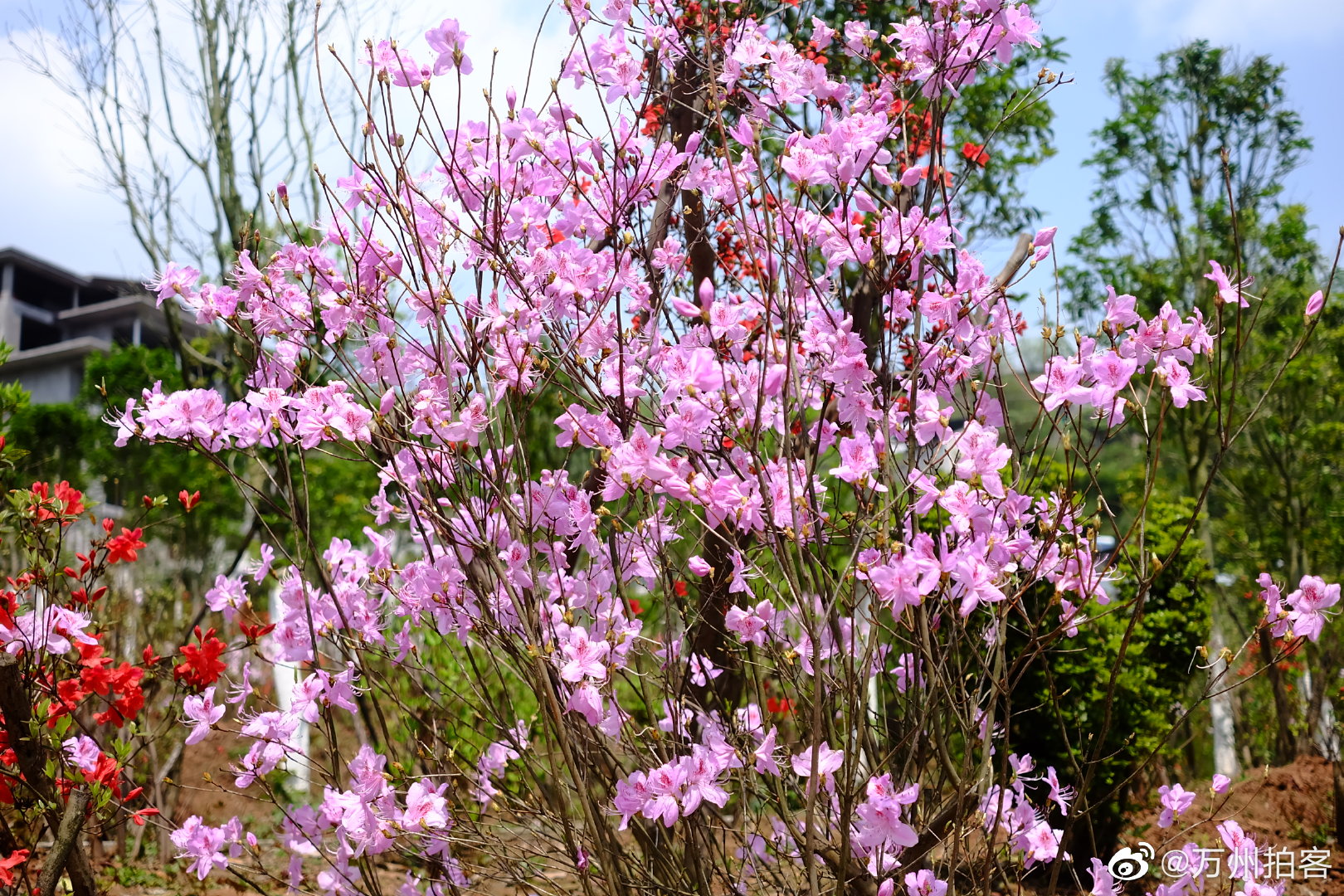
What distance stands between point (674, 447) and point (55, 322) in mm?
35639

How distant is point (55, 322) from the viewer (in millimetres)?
32156

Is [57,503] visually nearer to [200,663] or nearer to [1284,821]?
[200,663]

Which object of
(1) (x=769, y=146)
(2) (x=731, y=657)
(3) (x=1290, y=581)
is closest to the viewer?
(2) (x=731, y=657)

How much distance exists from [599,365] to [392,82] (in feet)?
2.95

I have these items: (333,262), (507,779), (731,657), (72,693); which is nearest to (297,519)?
(333,262)

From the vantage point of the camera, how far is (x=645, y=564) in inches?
98.6

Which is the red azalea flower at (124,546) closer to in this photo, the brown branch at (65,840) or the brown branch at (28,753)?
the brown branch at (28,753)

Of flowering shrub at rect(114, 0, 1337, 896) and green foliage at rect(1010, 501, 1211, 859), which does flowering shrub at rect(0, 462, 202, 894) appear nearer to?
flowering shrub at rect(114, 0, 1337, 896)

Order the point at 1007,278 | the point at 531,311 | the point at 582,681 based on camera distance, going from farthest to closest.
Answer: the point at 1007,278 < the point at 531,311 < the point at 582,681

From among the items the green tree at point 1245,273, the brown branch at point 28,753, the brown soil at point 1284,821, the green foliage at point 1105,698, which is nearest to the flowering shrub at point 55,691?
the brown branch at point 28,753

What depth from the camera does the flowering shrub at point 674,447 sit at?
2.08 meters

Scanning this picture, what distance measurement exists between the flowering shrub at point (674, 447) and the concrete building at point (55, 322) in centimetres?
2994

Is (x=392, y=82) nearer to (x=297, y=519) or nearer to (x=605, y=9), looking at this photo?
(x=605, y=9)

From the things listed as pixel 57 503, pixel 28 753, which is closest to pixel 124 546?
pixel 57 503
